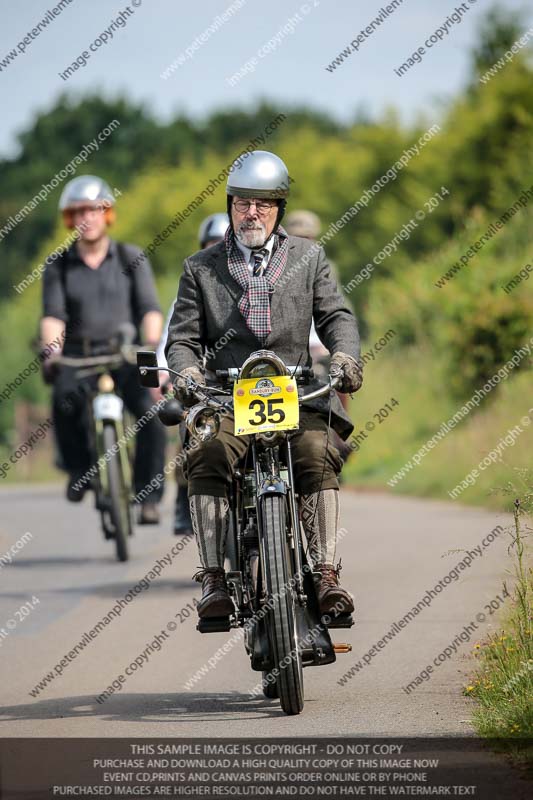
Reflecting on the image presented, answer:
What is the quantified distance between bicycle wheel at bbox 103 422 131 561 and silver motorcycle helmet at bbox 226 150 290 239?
17.2 feet

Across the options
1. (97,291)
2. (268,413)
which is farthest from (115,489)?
(268,413)

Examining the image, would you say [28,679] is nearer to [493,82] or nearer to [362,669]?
[362,669]

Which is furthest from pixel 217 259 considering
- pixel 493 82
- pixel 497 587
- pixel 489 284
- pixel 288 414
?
pixel 493 82

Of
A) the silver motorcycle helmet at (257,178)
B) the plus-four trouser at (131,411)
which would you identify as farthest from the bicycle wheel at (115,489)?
the silver motorcycle helmet at (257,178)

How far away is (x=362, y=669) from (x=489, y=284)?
15.0 meters

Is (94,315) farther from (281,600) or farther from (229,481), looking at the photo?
(281,600)

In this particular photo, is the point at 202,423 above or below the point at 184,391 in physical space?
below

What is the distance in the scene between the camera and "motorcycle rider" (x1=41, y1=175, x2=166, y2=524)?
12.7 metres

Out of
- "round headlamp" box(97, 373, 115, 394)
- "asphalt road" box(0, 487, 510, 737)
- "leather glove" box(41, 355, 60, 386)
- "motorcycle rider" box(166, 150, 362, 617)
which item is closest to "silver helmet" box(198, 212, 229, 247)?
"round headlamp" box(97, 373, 115, 394)

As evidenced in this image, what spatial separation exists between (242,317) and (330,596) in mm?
1326

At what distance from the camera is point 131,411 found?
1298cm

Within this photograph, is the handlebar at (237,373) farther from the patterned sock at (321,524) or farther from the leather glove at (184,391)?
the patterned sock at (321,524)

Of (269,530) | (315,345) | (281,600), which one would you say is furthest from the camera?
(315,345)

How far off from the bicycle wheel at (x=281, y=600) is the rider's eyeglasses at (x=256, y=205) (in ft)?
4.50
